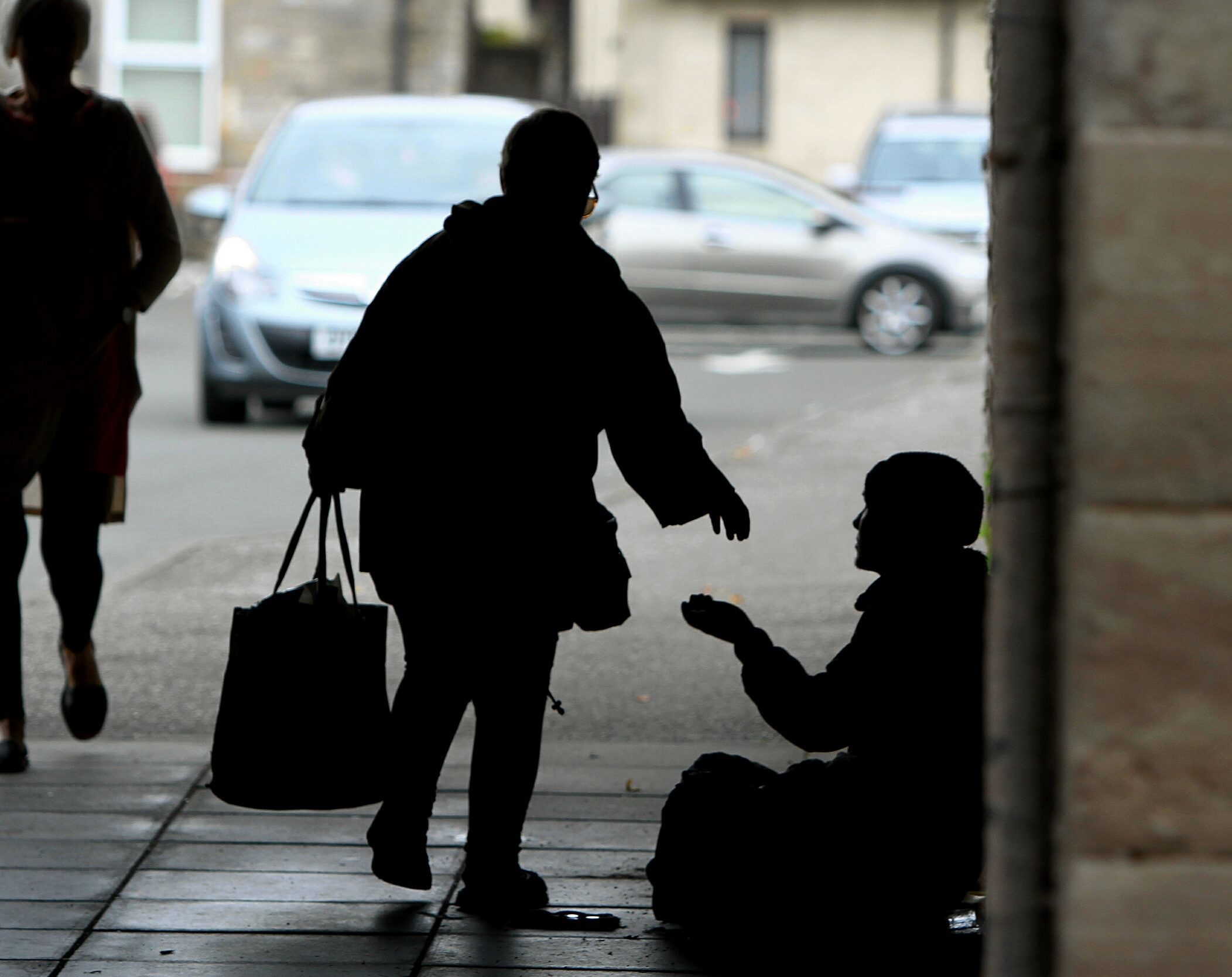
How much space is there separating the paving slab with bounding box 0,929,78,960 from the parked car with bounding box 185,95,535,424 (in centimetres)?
800

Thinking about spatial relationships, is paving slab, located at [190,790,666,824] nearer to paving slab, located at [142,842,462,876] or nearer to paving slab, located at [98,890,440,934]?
paving slab, located at [142,842,462,876]

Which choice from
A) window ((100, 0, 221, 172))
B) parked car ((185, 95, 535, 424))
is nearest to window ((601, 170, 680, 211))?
parked car ((185, 95, 535, 424))

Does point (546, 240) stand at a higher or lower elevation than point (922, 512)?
higher

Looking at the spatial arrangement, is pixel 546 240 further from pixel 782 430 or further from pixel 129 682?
pixel 782 430

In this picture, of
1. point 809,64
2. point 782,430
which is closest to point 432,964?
point 782,430

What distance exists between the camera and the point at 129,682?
6.32 meters

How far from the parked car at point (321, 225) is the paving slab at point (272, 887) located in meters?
7.65

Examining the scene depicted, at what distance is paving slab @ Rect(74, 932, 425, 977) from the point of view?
150 inches

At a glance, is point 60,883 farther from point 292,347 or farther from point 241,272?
point 241,272

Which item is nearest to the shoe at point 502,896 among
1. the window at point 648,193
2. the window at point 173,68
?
the window at point 648,193

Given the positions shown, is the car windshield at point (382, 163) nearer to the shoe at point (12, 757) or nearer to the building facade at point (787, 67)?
the shoe at point (12, 757)

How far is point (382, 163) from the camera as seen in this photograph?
1277 centimetres

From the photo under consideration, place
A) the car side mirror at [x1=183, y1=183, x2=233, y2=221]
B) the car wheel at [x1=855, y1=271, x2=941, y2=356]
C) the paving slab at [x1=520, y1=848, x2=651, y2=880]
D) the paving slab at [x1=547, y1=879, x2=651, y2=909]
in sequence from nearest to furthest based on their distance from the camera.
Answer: the paving slab at [x1=547, y1=879, x2=651, y2=909], the paving slab at [x1=520, y1=848, x2=651, y2=880], the car side mirror at [x1=183, y1=183, x2=233, y2=221], the car wheel at [x1=855, y1=271, x2=941, y2=356]

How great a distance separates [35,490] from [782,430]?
7.30 metres
